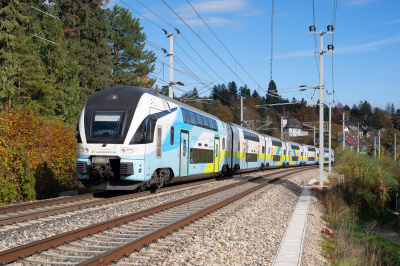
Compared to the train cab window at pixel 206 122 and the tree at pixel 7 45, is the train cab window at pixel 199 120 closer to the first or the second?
the train cab window at pixel 206 122

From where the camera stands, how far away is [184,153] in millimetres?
16406

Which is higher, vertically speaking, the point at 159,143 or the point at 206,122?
the point at 206,122

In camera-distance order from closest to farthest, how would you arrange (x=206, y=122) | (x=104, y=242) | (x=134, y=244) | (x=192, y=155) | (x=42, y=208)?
(x=134, y=244) < (x=104, y=242) < (x=42, y=208) < (x=192, y=155) < (x=206, y=122)

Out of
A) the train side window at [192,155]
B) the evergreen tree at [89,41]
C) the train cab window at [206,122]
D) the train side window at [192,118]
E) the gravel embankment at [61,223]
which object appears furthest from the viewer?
the evergreen tree at [89,41]

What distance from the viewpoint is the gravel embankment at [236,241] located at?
6.27 m

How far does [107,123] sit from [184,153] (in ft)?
15.4

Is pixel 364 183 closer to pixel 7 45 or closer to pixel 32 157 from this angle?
pixel 32 157

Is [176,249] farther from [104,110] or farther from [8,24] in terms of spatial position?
[8,24]

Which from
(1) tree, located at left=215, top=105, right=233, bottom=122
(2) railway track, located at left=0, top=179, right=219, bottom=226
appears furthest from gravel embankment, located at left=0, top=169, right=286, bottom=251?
(1) tree, located at left=215, top=105, right=233, bottom=122

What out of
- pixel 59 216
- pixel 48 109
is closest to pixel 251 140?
pixel 48 109

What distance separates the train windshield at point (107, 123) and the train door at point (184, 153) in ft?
13.6

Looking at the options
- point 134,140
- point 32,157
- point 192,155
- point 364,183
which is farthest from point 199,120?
point 364,183

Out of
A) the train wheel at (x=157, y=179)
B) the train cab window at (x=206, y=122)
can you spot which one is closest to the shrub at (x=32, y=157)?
the train wheel at (x=157, y=179)

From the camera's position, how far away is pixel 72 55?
3338 centimetres
